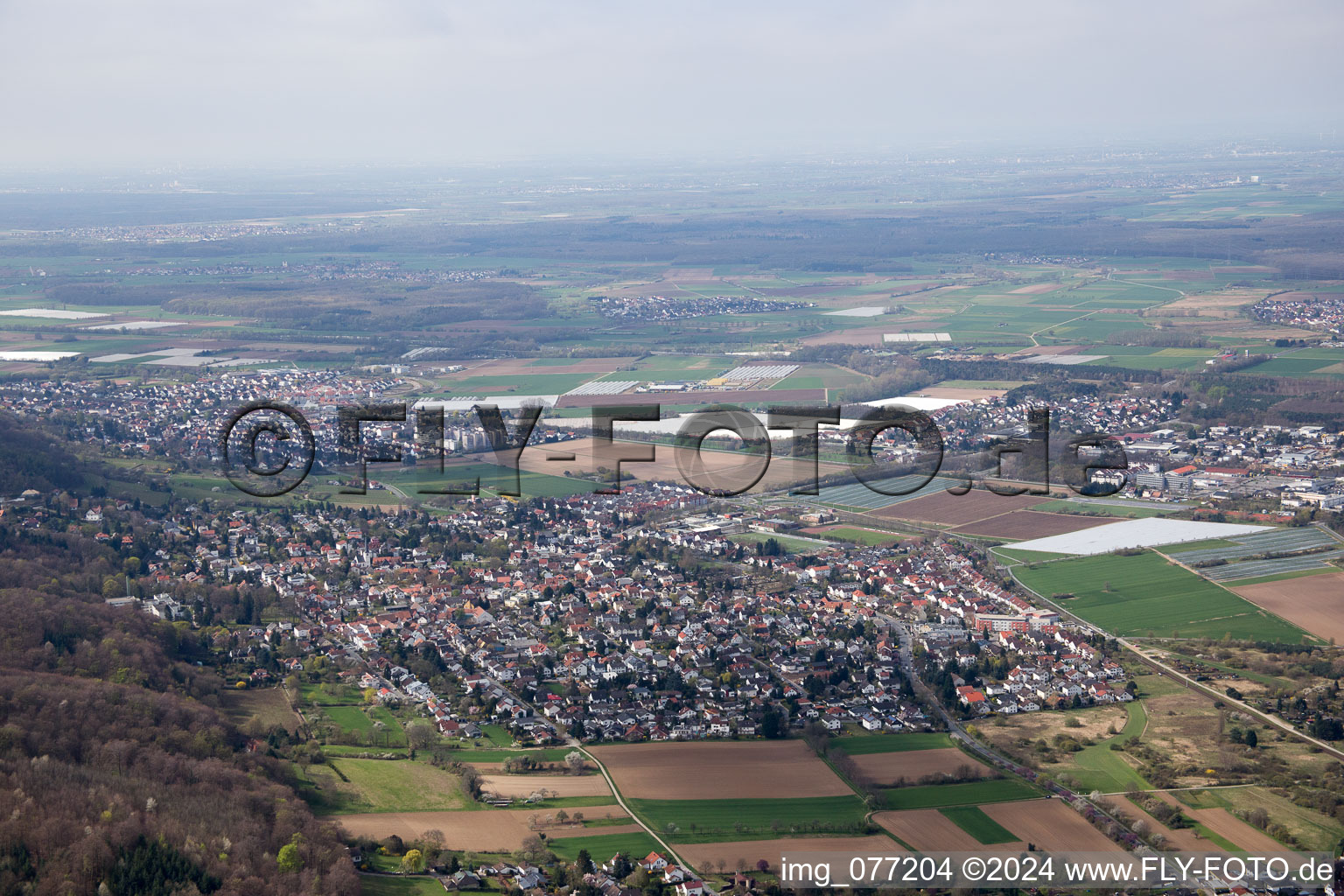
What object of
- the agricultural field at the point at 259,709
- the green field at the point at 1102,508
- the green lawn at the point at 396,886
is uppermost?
the green field at the point at 1102,508

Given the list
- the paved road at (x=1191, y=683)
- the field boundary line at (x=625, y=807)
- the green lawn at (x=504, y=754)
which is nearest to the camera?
the field boundary line at (x=625, y=807)

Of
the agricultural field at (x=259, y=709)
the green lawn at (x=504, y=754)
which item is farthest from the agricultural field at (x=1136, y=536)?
the agricultural field at (x=259, y=709)

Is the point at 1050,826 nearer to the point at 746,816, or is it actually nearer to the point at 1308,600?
the point at 746,816

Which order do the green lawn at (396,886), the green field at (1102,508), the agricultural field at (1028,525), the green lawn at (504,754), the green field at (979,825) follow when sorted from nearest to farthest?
the green lawn at (396,886) < the green field at (979,825) < the green lawn at (504,754) < the agricultural field at (1028,525) < the green field at (1102,508)

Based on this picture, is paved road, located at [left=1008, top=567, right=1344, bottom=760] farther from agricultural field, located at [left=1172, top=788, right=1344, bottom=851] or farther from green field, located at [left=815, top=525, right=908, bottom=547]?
green field, located at [left=815, top=525, right=908, bottom=547]

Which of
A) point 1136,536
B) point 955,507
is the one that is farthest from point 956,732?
point 955,507

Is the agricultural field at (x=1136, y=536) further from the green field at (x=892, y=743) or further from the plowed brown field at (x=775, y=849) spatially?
the plowed brown field at (x=775, y=849)

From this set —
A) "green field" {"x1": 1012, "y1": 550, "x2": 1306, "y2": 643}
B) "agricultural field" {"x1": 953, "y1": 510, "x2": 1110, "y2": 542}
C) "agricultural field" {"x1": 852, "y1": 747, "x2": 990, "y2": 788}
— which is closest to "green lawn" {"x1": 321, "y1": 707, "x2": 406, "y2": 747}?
"agricultural field" {"x1": 852, "y1": 747, "x2": 990, "y2": 788}
